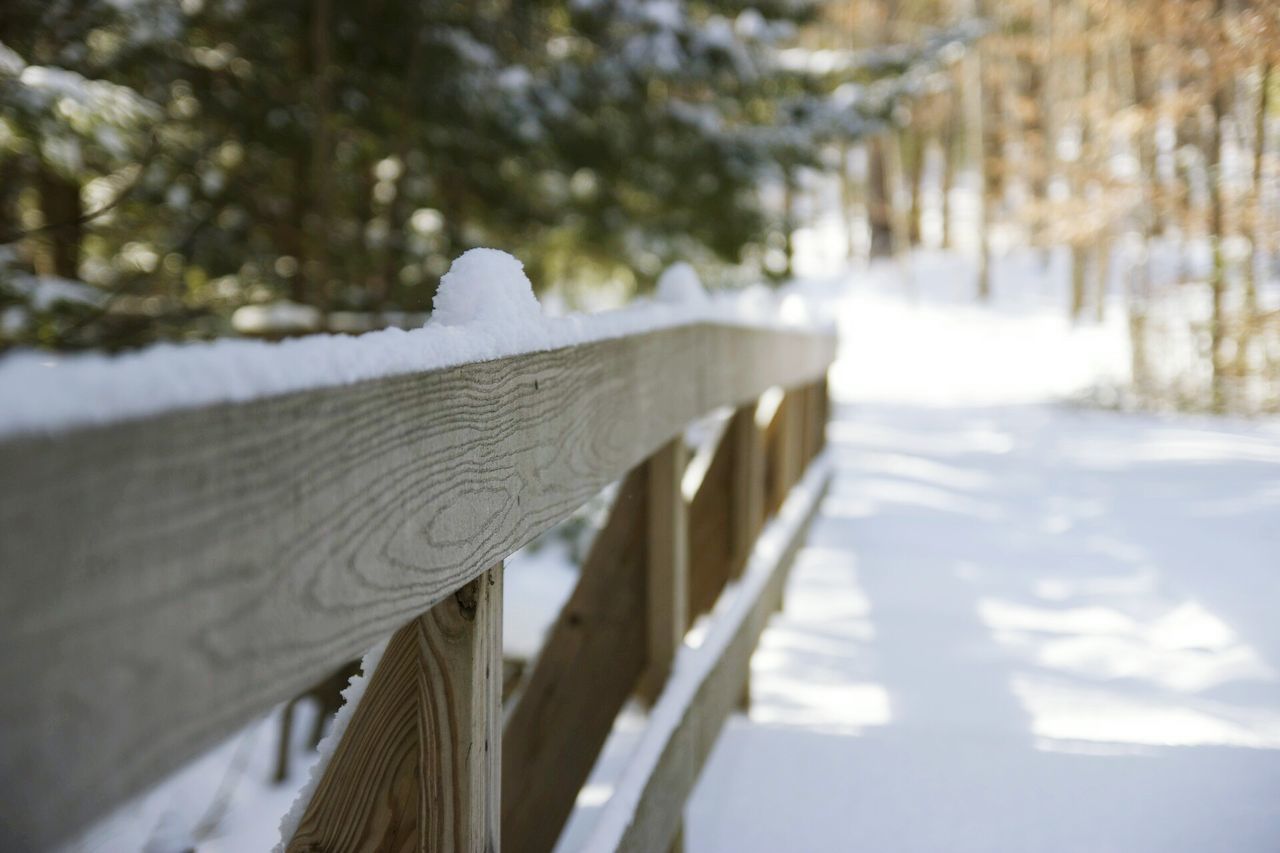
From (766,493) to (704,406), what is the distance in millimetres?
1818

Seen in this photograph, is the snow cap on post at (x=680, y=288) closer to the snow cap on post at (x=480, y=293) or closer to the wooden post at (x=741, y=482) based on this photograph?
the wooden post at (x=741, y=482)

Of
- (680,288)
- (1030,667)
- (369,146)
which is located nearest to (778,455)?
(1030,667)

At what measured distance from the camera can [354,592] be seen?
2.74 feet

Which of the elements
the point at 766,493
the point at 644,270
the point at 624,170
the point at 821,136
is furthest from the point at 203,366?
the point at 821,136

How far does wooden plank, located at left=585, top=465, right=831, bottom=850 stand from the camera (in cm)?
168

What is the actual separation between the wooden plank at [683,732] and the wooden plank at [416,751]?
0.42 m

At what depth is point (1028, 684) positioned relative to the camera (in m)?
3.10

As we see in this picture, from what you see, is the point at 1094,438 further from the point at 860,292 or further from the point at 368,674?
the point at 860,292

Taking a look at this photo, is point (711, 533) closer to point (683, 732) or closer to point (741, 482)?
point (741, 482)

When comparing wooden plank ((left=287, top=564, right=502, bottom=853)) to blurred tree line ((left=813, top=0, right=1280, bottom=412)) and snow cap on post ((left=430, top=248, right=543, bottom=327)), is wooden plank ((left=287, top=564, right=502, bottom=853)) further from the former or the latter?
blurred tree line ((left=813, top=0, right=1280, bottom=412))

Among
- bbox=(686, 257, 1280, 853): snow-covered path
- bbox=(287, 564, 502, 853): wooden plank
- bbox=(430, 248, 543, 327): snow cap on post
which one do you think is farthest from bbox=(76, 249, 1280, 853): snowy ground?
bbox=(430, 248, 543, 327): snow cap on post

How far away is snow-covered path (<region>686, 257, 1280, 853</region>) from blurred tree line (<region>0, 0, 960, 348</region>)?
9.51 feet

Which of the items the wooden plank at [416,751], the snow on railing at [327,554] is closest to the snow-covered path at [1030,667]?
the snow on railing at [327,554]

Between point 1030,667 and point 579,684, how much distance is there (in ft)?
6.12
